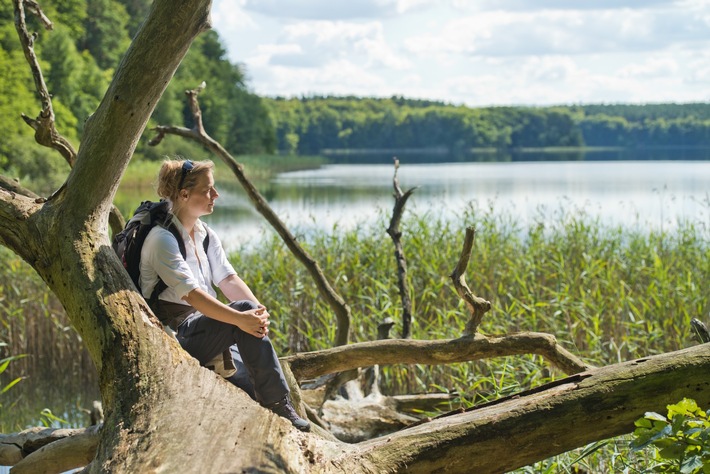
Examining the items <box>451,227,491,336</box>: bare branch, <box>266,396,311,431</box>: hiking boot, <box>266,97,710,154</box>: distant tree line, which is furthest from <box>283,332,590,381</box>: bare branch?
<box>266,97,710,154</box>: distant tree line

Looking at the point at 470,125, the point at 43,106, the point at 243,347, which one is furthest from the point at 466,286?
the point at 470,125

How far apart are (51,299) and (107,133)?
4.89 meters

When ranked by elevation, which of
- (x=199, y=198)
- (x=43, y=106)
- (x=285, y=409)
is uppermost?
(x=43, y=106)

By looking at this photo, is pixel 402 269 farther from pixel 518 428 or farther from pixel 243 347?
pixel 518 428

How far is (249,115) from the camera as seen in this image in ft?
195

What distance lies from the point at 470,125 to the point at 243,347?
A: 2720 inches

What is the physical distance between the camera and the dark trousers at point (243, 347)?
333 cm

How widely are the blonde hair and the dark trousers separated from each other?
0.52 metres

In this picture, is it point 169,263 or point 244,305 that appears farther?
point 244,305

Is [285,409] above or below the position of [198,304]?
below

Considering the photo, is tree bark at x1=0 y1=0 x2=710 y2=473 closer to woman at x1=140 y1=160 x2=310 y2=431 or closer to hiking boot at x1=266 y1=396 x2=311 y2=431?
woman at x1=140 y1=160 x2=310 y2=431

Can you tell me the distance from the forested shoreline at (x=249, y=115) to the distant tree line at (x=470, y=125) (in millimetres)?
93

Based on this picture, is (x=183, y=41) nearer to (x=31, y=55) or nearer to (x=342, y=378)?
(x=31, y=55)

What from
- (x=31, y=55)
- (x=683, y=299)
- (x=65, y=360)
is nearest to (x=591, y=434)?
(x=31, y=55)
